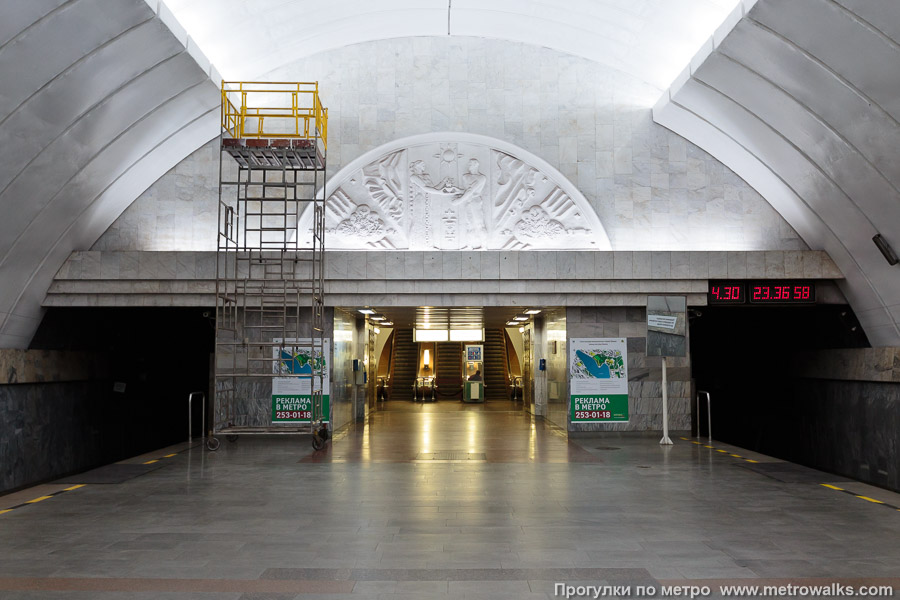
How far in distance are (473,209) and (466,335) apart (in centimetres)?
1272

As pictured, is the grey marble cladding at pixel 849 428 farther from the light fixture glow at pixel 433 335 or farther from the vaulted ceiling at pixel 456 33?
the light fixture glow at pixel 433 335

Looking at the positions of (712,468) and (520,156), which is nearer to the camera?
(712,468)

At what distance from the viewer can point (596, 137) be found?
1461 centimetres

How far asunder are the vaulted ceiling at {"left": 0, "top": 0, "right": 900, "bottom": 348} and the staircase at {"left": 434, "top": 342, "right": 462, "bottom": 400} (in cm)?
1858

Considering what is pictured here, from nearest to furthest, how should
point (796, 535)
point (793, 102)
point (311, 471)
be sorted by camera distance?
1. point (796, 535)
2. point (311, 471)
3. point (793, 102)

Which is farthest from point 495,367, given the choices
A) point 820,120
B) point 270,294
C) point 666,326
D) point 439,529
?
point 439,529

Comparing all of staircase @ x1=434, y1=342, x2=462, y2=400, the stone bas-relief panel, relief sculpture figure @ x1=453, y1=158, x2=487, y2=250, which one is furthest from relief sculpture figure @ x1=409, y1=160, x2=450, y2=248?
staircase @ x1=434, y1=342, x2=462, y2=400

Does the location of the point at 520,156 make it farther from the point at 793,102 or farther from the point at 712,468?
the point at 712,468

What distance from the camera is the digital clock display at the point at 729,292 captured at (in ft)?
43.9

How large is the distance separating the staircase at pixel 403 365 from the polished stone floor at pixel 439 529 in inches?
788

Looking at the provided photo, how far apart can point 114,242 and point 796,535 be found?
12588mm

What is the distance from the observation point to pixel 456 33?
14.8m

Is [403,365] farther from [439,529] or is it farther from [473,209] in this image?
[439,529]

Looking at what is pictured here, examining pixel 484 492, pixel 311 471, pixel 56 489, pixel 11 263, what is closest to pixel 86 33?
pixel 11 263
